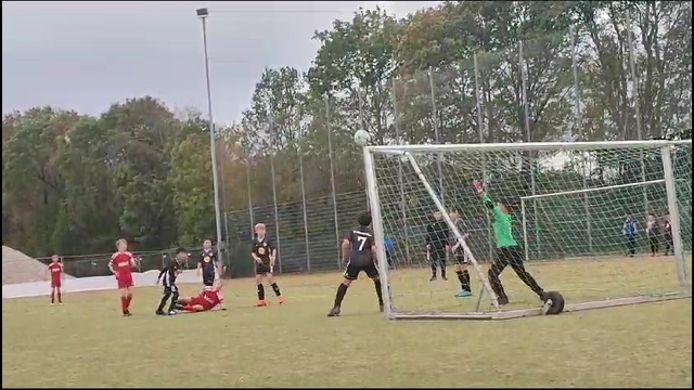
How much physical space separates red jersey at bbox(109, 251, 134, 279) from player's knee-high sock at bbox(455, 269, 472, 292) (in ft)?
19.2

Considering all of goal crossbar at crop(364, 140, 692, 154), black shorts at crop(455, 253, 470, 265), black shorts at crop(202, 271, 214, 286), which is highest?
goal crossbar at crop(364, 140, 692, 154)

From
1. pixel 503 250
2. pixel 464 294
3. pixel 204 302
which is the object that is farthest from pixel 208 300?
pixel 503 250

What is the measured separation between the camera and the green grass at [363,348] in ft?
15.8

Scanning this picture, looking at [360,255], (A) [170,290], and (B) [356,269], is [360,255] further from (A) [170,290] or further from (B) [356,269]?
(A) [170,290]

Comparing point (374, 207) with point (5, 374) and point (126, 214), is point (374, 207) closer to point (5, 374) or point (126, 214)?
point (5, 374)

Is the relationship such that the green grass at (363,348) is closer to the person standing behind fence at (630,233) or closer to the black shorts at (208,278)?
the black shorts at (208,278)

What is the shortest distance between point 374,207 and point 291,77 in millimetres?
7094

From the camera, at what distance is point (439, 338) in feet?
27.8

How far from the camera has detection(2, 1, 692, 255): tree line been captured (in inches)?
1168

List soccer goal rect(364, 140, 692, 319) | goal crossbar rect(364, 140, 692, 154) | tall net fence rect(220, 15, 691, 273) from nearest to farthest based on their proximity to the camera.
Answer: goal crossbar rect(364, 140, 692, 154) → soccer goal rect(364, 140, 692, 319) → tall net fence rect(220, 15, 691, 273)

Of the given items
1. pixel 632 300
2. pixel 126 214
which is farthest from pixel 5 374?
pixel 126 214

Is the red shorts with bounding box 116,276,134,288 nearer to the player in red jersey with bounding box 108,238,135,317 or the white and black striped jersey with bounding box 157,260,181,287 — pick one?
the player in red jersey with bounding box 108,238,135,317

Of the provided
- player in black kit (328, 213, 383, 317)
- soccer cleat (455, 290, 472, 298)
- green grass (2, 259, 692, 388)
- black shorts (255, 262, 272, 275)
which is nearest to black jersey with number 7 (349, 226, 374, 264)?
player in black kit (328, 213, 383, 317)

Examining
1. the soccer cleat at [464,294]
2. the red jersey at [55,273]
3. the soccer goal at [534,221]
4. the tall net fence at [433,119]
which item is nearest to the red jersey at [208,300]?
the soccer goal at [534,221]
